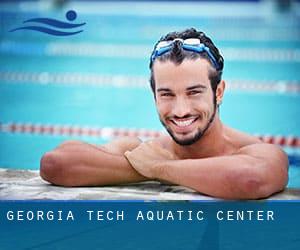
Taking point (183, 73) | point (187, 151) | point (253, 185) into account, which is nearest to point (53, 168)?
point (187, 151)

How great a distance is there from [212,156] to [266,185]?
256 mm

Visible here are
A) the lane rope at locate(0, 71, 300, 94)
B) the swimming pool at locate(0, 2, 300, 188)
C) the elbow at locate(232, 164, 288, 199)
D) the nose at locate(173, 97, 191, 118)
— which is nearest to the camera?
the elbow at locate(232, 164, 288, 199)

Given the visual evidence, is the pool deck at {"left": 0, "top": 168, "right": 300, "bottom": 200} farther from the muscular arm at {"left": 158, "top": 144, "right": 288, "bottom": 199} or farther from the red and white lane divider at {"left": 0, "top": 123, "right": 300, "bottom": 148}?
the red and white lane divider at {"left": 0, "top": 123, "right": 300, "bottom": 148}

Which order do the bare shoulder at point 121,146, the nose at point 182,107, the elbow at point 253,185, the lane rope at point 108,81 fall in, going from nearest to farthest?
the elbow at point 253,185
the nose at point 182,107
the bare shoulder at point 121,146
the lane rope at point 108,81

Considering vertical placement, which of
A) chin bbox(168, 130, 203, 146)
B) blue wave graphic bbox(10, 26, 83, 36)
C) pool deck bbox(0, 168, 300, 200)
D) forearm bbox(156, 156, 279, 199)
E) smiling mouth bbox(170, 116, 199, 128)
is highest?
blue wave graphic bbox(10, 26, 83, 36)

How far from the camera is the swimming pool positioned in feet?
17.2

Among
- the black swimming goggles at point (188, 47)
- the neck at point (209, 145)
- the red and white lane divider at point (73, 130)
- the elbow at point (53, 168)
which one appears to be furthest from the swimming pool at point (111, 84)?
the neck at point (209, 145)

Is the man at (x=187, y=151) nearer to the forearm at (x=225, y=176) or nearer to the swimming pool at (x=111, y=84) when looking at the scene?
the forearm at (x=225, y=176)

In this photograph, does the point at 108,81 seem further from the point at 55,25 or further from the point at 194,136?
the point at 194,136

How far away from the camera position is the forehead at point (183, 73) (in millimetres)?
3148

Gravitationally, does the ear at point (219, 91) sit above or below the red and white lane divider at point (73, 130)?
above

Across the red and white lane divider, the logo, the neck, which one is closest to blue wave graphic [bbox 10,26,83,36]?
the logo

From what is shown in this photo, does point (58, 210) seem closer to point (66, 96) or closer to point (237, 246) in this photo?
point (237, 246)

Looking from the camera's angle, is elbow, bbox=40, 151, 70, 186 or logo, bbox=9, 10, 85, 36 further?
logo, bbox=9, 10, 85, 36
